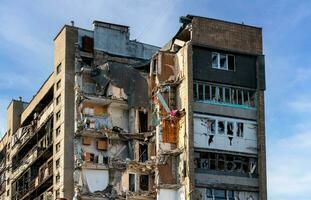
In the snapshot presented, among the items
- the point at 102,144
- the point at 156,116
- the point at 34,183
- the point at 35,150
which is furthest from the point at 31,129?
the point at 156,116

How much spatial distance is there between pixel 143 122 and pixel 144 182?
5935 mm

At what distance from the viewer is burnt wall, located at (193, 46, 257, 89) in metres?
64.1

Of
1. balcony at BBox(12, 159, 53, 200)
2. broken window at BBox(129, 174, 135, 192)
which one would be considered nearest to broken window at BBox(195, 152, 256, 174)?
broken window at BBox(129, 174, 135, 192)

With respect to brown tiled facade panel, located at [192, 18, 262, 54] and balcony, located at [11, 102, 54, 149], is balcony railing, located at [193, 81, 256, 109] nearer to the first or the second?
brown tiled facade panel, located at [192, 18, 262, 54]

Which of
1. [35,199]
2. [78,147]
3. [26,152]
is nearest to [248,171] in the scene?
[78,147]

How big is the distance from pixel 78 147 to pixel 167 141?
989 centimetres

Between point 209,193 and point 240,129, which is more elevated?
point 240,129

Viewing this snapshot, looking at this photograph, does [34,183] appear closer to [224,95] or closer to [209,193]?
[209,193]

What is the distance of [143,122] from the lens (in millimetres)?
72062

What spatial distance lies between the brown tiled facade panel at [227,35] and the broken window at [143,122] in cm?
1040

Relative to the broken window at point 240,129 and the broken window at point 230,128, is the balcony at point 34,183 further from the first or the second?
the broken window at point 240,129

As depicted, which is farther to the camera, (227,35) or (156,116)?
(156,116)

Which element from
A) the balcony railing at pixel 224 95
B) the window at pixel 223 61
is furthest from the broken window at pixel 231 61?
the balcony railing at pixel 224 95

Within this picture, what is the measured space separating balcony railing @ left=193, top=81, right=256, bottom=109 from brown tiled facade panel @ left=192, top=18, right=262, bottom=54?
10.8 ft
